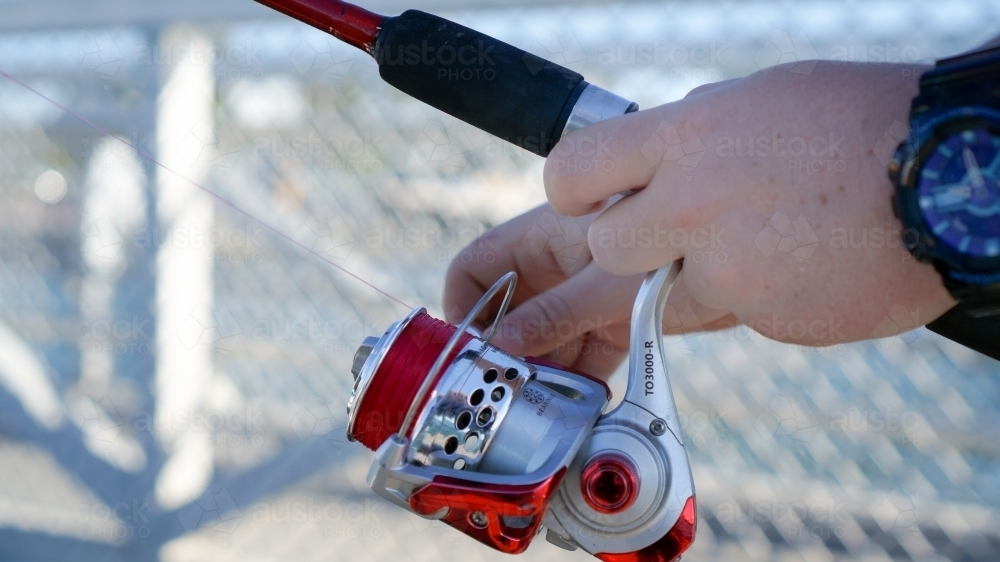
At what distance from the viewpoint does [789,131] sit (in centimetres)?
58

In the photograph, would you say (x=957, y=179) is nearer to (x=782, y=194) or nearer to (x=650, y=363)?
(x=782, y=194)

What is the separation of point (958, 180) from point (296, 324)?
167 cm

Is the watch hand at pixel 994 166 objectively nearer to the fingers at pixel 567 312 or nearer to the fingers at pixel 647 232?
the fingers at pixel 647 232

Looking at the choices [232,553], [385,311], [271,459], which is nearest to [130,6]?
[385,311]

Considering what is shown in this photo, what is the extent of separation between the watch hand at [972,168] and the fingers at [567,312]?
476 mm

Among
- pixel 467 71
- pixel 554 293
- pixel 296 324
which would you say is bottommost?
pixel 296 324

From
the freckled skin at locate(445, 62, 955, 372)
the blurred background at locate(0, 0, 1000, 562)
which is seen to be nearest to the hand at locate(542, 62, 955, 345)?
the freckled skin at locate(445, 62, 955, 372)

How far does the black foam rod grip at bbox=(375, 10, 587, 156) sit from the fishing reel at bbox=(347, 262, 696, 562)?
0.59ft

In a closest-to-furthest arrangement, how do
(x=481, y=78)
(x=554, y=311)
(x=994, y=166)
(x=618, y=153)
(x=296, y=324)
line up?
(x=994, y=166), (x=618, y=153), (x=481, y=78), (x=554, y=311), (x=296, y=324)

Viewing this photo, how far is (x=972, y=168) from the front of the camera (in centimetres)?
51

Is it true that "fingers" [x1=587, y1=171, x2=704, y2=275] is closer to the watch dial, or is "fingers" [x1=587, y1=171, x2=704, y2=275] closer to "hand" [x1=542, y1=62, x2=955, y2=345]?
"hand" [x1=542, y1=62, x2=955, y2=345]

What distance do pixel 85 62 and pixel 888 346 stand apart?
1834 mm

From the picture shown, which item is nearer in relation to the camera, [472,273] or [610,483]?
[610,483]

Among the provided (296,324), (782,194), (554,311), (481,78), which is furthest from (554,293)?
(296,324)
